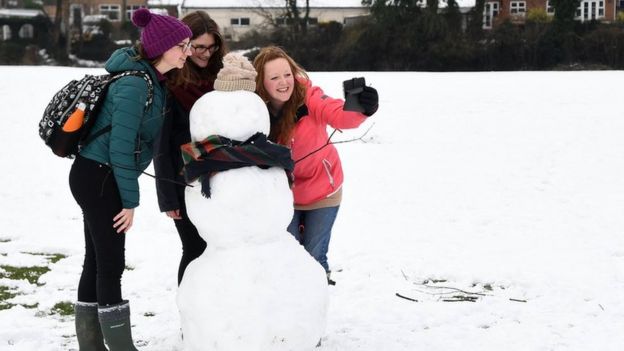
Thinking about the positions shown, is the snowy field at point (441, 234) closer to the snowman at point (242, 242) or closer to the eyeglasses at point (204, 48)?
the snowman at point (242, 242)

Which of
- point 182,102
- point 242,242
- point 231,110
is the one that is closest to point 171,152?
point 182,102

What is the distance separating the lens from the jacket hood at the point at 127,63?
11.6 ft

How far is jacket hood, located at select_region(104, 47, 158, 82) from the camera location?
139 inches

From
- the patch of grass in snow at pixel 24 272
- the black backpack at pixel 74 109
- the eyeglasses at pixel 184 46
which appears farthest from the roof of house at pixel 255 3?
the black backpack at pixel 74 109

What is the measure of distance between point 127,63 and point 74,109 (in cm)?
31

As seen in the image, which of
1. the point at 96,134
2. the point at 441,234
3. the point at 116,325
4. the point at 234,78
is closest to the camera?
the point at 234,78

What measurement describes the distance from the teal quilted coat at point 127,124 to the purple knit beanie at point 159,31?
0.31ft

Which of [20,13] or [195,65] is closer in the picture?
[195,65]

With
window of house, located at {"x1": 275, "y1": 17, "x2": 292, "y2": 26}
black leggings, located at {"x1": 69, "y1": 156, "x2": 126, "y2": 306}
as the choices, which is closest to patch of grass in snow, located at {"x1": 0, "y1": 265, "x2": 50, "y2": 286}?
black leggings, located at {"x1": 69, "y1": 156, "x2": 126, "y2": 306}

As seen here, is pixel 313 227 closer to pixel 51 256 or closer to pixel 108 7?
pixel 51 256

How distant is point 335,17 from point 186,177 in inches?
1764

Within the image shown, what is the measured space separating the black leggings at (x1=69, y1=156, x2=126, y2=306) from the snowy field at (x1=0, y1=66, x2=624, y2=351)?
86 cm

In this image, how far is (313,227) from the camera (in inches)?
172

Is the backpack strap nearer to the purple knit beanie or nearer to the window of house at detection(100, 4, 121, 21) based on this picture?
the purple knit beanie
